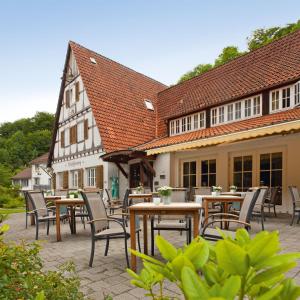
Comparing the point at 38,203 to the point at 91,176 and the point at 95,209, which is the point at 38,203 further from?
the point at 91,176

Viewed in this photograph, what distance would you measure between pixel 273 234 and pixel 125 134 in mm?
14870

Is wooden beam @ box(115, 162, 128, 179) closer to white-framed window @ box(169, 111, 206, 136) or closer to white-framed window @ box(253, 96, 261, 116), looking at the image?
white-framed window @ box(169, 111, 206, 136)

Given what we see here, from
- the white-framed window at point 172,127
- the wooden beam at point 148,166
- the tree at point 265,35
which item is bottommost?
the wooden beam at point 148,166

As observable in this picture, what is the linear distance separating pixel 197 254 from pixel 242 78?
542 inches

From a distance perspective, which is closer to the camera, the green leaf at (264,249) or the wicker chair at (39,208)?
the green leaf at (264,249)

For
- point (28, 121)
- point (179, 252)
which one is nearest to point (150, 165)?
point (179, 252)

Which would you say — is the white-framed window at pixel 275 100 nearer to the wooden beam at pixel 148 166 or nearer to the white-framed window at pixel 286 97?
the white-framed window at pixel 286 97

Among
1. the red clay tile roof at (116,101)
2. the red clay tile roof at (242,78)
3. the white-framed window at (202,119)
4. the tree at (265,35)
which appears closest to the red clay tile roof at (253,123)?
the white-framed window at (202,119)

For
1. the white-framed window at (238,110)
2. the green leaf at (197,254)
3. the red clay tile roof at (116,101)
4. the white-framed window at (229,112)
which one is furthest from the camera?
the red clay tile roof at (116,101)

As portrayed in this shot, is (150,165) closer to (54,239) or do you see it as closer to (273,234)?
(54,239)

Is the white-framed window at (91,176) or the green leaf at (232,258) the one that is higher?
the green leaf at (232,258)

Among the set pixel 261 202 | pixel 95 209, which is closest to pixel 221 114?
pixel 261 202

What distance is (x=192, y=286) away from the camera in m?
0.50

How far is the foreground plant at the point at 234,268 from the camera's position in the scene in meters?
0.49
